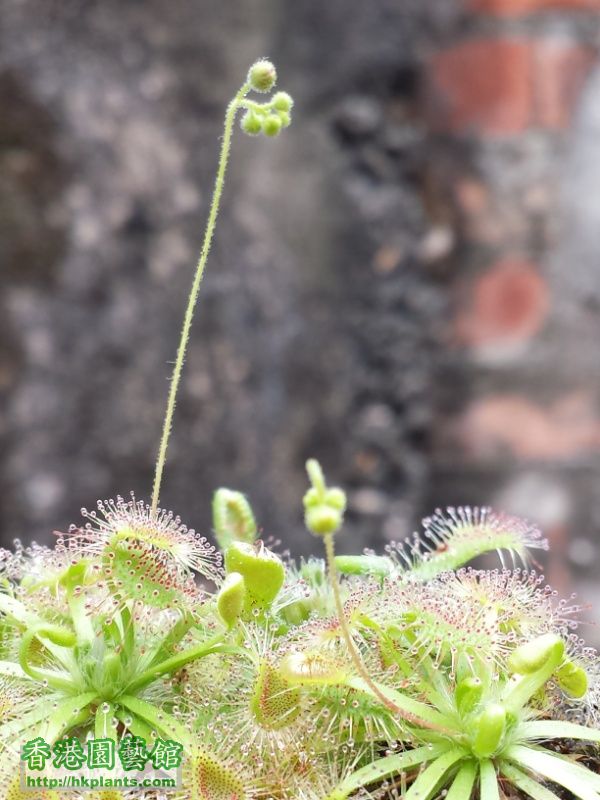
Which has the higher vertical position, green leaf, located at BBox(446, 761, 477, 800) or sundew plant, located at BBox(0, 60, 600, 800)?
sundew plant, located at BBox(0, 60, 600, 800)

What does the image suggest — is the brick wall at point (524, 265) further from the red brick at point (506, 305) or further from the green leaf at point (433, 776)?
the green leaf at point (433, 776)

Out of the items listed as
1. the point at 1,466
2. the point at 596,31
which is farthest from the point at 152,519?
the point at 596,31

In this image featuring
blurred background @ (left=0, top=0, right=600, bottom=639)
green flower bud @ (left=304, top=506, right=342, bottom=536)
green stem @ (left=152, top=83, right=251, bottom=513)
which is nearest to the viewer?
green flower bud @ (left=304, top=506, right=342, bottom=536)

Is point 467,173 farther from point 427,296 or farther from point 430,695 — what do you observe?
point 430,695

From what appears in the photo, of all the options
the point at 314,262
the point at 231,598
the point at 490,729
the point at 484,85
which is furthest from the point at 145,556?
the point at 484,85

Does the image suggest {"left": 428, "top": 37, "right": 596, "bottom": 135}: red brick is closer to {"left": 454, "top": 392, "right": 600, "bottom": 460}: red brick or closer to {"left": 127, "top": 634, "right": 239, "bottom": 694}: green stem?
{"left": 454, "top": 392, "right": 600, "bottom": 460}: red brick

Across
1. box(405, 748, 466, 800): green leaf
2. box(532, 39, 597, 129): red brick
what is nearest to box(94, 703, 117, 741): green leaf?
box(405, 748, 466, 800): green leaf

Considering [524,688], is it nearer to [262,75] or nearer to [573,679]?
[573,679]
